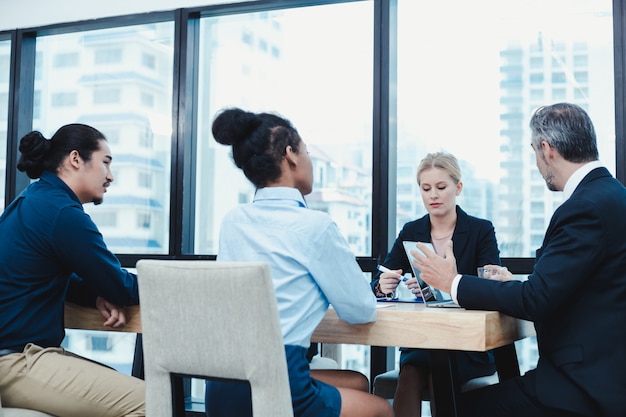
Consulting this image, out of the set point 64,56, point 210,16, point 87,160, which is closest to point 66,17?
point 64,56

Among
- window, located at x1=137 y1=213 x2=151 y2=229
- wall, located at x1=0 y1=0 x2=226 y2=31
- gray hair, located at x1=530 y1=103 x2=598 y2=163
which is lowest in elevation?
window, located at x1=137 y1=213 x2=151 y2=229

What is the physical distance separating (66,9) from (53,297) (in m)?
2.92

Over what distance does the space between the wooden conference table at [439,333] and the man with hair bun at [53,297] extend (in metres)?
0.64

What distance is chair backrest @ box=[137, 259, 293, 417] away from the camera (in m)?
1.64

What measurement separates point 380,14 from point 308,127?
0.72 metres

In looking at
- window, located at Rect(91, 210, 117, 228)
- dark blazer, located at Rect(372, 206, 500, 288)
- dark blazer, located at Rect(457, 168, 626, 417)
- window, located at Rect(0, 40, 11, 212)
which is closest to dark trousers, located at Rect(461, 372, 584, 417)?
dark blazer, located at Rect(457, 168, 626, 417)

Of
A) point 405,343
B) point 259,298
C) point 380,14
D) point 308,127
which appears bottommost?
point 405,343

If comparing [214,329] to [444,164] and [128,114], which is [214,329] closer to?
[444,164]

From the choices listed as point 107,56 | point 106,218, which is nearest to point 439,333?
point 106,218

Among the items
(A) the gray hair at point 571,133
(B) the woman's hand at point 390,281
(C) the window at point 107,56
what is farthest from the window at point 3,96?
(A) the gray hair at point 571,133

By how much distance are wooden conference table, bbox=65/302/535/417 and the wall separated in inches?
111

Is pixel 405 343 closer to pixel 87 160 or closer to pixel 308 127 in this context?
pixel 87 160

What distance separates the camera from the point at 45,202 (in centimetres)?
232

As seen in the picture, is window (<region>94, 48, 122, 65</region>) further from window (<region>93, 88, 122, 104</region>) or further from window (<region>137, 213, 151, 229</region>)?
window (<region>137, 213, 151, 229</region>)
